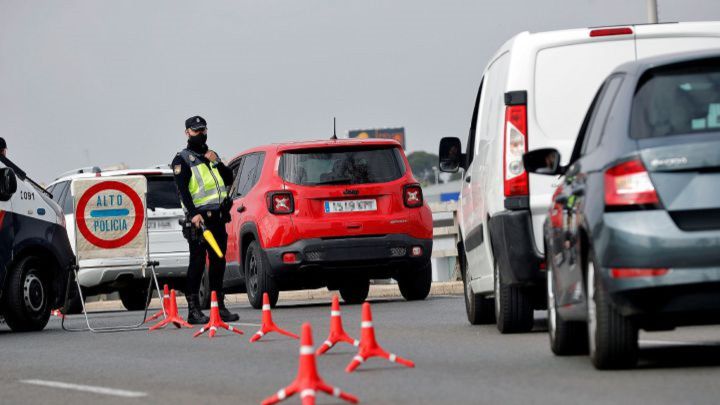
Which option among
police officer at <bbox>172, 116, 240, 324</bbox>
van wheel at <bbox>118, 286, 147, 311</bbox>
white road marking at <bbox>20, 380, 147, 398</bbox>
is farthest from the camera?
van wheel at <bbox>118, 286, 147, 311</bbox>

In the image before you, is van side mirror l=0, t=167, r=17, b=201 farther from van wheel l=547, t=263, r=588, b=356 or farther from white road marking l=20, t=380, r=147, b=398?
van wheel l=547, t=263, r=588, b=356

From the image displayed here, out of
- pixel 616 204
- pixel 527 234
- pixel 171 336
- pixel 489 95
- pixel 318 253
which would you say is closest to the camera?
pixel 616 204

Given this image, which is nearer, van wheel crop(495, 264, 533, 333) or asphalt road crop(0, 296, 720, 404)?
asphalt road crop(0, 296, 720, 404)

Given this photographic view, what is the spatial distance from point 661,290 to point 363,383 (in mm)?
1857

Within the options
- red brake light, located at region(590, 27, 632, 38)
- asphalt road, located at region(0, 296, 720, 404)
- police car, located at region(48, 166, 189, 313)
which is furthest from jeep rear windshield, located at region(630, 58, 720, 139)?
police car, located at region(48, 166, 189, 313)

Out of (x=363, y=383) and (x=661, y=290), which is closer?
(x=661, y=290)

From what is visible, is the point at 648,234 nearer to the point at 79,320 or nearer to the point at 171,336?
the point at 171,336

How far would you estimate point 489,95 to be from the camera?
1373 cm

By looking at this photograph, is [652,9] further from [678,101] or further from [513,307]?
[678,101]

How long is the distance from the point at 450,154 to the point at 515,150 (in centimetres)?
327

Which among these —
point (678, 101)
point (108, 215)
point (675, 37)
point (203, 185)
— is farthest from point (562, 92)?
point (108, 215)

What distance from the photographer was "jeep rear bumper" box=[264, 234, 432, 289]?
19.3m

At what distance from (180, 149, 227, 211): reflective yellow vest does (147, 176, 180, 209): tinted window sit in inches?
247

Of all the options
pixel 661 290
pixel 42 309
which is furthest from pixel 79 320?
pixel 661 290
